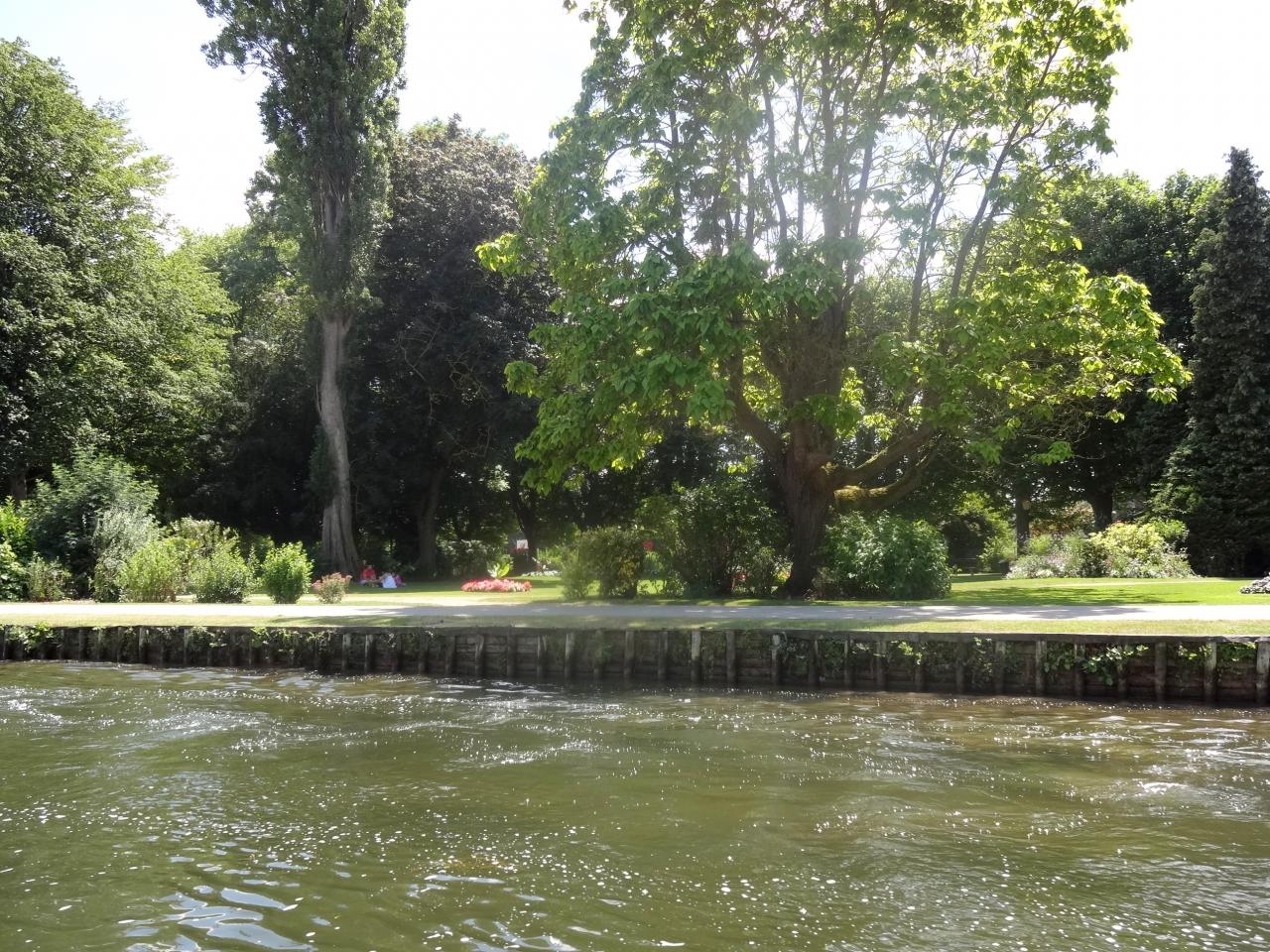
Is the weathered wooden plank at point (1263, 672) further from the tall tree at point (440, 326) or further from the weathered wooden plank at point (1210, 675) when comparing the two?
the tall tree at point (440, 326)

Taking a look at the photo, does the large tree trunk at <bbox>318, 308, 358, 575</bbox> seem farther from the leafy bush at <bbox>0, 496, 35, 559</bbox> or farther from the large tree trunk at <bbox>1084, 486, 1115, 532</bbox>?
the large tree trunk at <bbox>1084, 486, 1115, 532</bbox>

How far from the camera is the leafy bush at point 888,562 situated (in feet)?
75.3

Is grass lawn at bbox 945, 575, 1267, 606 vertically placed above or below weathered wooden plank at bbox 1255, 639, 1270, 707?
above

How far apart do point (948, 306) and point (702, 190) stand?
5.81m

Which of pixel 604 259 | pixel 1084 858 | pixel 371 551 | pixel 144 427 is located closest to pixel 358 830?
pixel 1084 858

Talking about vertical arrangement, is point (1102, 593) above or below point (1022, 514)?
below

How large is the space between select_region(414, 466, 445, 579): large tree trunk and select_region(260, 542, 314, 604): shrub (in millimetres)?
18046

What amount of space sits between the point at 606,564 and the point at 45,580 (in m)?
13.7

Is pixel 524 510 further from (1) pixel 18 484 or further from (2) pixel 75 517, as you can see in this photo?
(2) pixel 75 517

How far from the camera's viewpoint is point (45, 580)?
2497cm

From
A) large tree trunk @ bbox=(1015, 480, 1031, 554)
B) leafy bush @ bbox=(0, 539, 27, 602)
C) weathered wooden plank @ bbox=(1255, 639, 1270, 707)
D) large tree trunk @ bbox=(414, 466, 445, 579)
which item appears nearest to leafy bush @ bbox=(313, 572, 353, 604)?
leafy bush @ bbox=(0, 539, 27, 602)

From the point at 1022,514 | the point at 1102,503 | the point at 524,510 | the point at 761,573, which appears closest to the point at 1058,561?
the point at 761,573

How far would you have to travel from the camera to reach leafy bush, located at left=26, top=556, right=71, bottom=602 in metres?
24.9

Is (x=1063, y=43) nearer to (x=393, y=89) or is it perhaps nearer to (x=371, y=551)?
(x=393, y=89)
